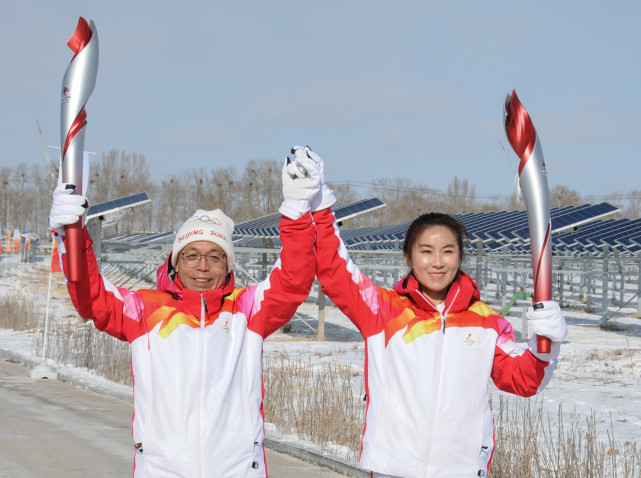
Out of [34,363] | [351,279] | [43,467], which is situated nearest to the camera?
[351,279]

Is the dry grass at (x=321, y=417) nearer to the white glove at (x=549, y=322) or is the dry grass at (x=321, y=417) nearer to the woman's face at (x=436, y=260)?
the woman's face at (x=436, y=260)

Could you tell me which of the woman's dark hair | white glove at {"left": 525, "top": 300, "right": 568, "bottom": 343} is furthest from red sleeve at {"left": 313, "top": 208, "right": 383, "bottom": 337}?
white glove at {"left": 525, "top": 300, "right": 568, "bottom": 343}

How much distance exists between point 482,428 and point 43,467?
184 inches

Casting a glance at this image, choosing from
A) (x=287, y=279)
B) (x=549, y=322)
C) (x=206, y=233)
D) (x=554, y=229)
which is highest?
(x=554, y=229)

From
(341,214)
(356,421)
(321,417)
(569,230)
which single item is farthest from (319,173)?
(569,230)

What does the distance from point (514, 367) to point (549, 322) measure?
0.28m

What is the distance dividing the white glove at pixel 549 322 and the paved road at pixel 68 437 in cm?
394

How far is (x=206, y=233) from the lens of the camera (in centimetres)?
325

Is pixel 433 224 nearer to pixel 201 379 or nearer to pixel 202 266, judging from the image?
pixel 202 266

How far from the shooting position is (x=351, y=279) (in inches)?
120

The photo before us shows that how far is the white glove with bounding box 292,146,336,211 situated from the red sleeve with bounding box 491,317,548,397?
2.68ft

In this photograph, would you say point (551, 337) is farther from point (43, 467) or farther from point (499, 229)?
point (499, 229)

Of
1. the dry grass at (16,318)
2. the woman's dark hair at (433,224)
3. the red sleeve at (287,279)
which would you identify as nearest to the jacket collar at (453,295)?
the woman's dark hair at (433,224)

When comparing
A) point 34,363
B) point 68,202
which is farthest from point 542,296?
point 34,363
